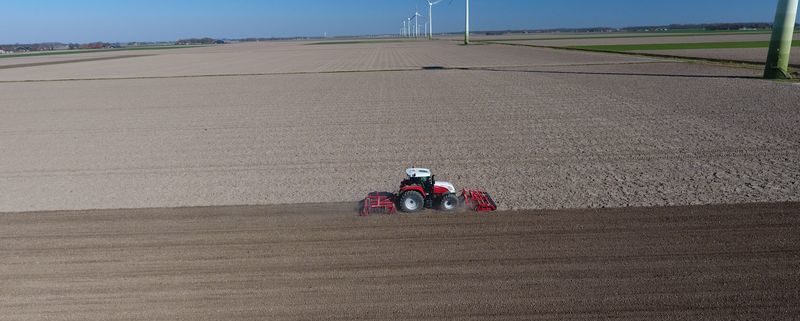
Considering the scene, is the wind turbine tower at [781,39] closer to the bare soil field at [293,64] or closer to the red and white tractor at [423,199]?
the bare soil field at [293,64]

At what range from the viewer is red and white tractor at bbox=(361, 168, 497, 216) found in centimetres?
997

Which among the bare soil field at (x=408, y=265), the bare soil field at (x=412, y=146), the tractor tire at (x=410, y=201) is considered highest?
the tractor tire at (x=410, y=201)

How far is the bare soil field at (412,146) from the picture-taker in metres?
11.4

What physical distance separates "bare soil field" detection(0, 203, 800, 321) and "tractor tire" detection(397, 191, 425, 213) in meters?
0.25

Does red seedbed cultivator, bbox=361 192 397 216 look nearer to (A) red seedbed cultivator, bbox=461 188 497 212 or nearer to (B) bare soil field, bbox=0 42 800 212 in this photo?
(B) bare soil field, bbox=0 42 800 212

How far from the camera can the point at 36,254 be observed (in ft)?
27.1

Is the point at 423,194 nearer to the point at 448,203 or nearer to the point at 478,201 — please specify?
the point at 448,203

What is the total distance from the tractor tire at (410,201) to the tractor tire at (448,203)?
0.37 meters

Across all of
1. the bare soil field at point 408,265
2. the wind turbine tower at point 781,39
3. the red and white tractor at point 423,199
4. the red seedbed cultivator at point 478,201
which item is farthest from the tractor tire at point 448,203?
the wind turbine tower at point 781,39

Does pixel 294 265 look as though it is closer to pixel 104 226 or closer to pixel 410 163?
pixel 104 226

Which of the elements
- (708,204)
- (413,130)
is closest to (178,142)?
(413,130)

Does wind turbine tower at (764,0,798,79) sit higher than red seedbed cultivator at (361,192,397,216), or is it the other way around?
wind turbine tower at (764,0,798,79)

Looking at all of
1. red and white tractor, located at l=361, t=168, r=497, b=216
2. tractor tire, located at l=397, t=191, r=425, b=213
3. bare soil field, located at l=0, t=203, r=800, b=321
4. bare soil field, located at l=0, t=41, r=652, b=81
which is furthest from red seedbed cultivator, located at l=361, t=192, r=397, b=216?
bare soil field, located at l=0, t=41, r=652, b=81

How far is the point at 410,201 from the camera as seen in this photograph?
9.97 meters
